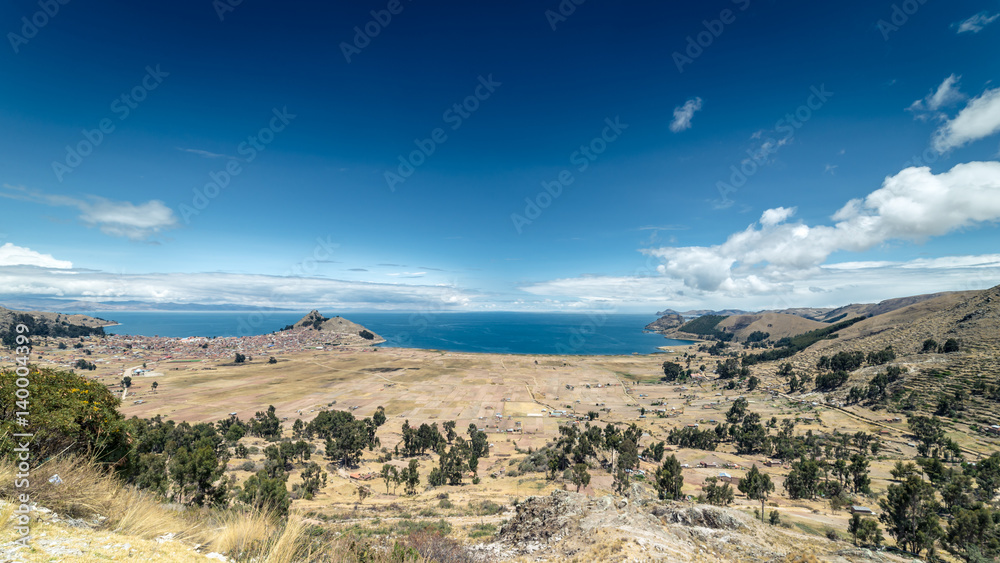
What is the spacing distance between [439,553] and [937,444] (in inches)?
2638

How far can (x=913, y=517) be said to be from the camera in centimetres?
2141

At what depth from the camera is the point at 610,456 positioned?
4447 centimetres

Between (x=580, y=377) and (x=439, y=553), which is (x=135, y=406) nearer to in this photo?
(x=439, y=553)

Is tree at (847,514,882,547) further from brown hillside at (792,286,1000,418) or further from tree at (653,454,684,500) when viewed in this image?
brown hillside at (792,286,1000,418)

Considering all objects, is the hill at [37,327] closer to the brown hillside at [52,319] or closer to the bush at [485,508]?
the brown hillside at [52,319]

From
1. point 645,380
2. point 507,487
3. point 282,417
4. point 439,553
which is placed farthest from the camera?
point 645,380

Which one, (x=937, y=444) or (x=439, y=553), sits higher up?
(x=439, y=553)

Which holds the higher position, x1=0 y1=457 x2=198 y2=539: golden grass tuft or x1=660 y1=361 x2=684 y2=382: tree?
x1=0 y1=457 x2=198 y2=539: golden grass tuft

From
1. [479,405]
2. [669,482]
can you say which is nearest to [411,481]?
[669,482]

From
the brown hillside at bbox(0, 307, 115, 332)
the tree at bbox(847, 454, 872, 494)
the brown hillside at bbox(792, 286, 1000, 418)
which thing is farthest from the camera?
the brown hillside at bbox(0, 307, 115, 332)

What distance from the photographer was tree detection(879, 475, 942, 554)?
20328mm

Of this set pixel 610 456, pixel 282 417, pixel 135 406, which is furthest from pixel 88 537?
pixel 135 406
